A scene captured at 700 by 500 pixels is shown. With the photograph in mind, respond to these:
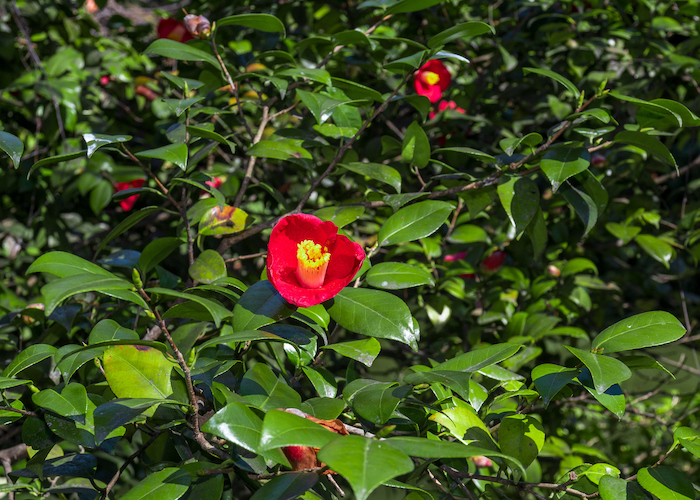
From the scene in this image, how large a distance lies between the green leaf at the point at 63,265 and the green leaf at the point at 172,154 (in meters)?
0.17

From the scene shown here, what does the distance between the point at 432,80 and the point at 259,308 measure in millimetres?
917

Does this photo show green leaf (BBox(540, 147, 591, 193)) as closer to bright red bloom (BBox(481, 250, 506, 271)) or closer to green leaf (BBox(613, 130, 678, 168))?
green leaf (BBox(613, 130, 678, 168))

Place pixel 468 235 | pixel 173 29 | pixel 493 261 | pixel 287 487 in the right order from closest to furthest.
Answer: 1. pixel 287 487
2. pixel 468 235
3. pixel 493 261
4. pixel 173 29

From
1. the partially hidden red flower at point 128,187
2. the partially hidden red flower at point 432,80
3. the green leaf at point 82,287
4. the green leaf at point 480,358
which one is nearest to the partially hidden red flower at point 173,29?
the partially hidden red flower at point 128,187

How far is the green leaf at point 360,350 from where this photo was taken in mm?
636

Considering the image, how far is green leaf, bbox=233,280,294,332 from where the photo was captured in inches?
23.6

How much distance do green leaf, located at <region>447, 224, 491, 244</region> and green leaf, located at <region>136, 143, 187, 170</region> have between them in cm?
58

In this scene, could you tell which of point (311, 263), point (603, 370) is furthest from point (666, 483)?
point (311, 263)

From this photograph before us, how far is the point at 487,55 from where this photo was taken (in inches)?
58.7

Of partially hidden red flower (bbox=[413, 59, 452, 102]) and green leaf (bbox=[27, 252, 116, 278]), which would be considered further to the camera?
partially hidden red flower (bbox=[413, 59, 452, 102])

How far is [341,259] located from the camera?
0.72 m

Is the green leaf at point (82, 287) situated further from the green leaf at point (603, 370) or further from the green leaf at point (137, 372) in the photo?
the green leaf at point (603, 370)

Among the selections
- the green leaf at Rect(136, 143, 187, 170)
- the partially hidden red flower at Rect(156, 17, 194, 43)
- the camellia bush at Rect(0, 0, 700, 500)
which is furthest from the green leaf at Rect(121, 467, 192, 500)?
the partially hidden red flower at Rect(156, 17, 194, 43)

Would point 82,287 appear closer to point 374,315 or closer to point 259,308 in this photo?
point 259,308
